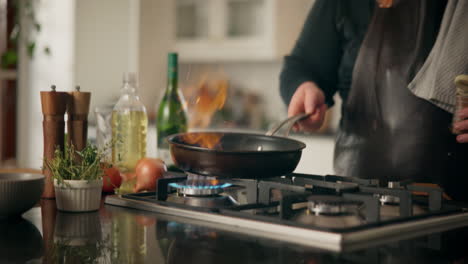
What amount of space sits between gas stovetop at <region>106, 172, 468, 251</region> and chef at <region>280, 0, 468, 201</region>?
52 cm

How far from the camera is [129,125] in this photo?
4.97 feet

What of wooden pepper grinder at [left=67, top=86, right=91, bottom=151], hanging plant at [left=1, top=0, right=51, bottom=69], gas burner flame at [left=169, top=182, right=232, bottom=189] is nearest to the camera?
gas burner flame at [left=169, top=182, right=232, bottom=189]

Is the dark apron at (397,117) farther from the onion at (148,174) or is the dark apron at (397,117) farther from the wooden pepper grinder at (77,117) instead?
the wooden pepper grinder at (77,117)

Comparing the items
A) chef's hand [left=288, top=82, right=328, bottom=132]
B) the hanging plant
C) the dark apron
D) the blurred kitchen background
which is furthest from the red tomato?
the hanging plant

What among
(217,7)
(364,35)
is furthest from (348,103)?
(217,7)

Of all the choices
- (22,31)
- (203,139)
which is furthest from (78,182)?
(22,31)

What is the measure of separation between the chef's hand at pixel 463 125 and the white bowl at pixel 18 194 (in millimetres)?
953

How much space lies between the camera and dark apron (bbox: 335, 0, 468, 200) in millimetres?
1667

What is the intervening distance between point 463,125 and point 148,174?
770 millimetres

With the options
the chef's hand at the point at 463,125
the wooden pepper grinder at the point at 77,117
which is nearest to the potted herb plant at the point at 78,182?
the wooden pepper grinder at the point at 77,117

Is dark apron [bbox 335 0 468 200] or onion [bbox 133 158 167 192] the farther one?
dark apron [bbox 335 0 468 200]

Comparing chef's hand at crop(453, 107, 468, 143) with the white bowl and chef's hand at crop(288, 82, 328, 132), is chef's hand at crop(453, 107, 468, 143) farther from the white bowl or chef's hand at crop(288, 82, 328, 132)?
the white bowl

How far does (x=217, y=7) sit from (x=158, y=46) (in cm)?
62

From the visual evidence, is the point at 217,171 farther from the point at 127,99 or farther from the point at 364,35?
the point at 364,35
